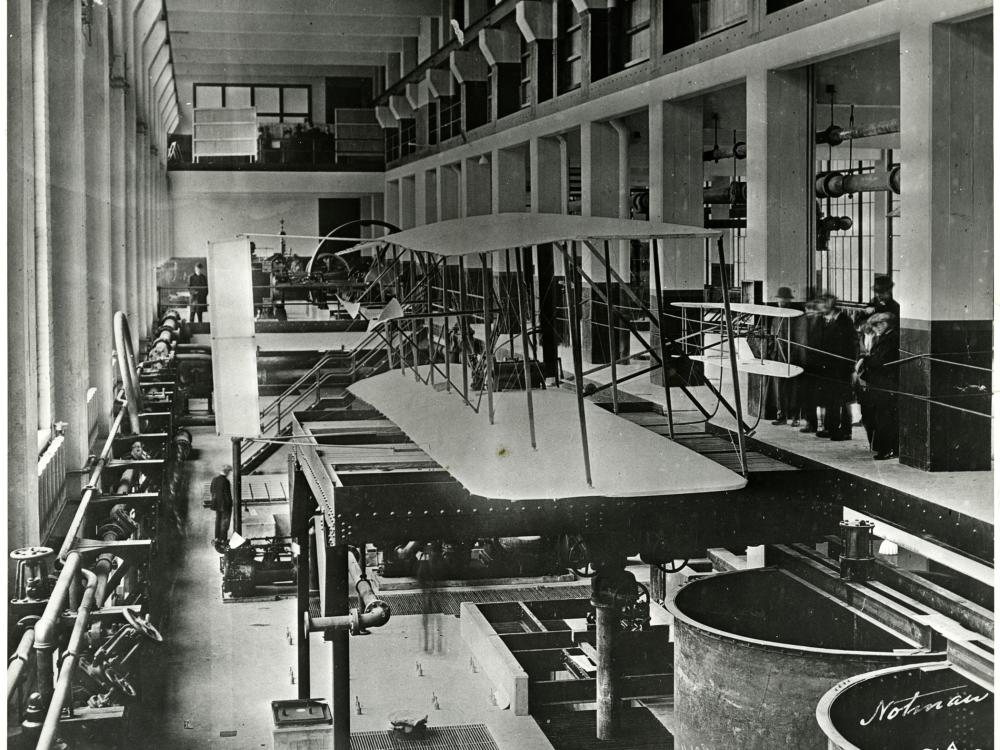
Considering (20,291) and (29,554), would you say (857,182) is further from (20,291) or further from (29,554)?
(29,554)

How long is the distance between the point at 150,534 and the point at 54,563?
435 cm

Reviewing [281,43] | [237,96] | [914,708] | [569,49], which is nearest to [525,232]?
[914,708]

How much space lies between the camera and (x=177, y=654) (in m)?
13.6

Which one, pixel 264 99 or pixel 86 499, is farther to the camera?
pixel 264 99

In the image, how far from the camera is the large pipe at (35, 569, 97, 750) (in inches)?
255

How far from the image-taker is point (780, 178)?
532 inches

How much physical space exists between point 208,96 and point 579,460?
1682 inches

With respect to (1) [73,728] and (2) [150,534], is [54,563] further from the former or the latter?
(2) [150,534]

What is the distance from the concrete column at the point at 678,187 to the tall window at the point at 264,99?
103ft

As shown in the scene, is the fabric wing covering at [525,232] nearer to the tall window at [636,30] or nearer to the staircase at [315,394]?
the staircase at [315,394]

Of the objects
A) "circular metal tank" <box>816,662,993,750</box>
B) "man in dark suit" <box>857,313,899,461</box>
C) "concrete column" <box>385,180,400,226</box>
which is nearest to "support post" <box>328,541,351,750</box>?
"circular metal tank" <box>816,662,993,750</box>

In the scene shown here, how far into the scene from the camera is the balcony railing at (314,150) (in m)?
32.9

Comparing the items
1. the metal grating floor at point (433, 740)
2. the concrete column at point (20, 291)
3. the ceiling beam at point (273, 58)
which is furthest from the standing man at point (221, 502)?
the ceiling beam at point (273, 58)

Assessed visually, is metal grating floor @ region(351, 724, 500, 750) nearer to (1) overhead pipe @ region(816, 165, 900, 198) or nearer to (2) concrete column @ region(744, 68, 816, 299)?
(2) concrete column @ region(744, 68, 816, 299)
